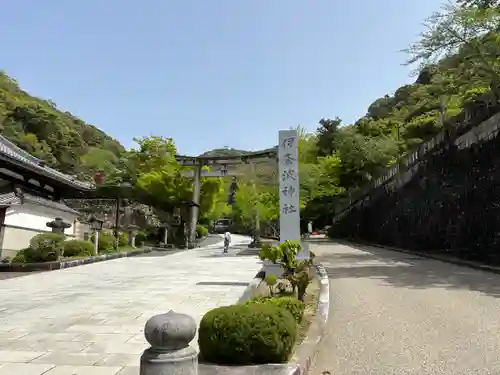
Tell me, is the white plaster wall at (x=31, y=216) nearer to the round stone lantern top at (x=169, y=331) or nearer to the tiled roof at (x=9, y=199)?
the tiled roof at (x=9, y=199)

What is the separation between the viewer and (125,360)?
17.1 ft

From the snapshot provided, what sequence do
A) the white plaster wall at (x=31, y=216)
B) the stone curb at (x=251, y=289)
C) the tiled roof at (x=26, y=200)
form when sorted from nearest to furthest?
1. the stone curb at (x=251, y=289)
2. the tiled roof at (x=26, y=200)
3. the white plaster wall at (x=31, y=216)

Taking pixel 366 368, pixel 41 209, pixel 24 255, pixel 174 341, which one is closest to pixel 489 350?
pixel 366 368

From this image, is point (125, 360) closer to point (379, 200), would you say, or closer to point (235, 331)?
point (235, 331)

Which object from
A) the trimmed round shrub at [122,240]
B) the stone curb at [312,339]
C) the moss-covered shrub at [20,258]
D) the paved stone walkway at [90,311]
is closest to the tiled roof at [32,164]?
the moss-covered shrub at [20,258]

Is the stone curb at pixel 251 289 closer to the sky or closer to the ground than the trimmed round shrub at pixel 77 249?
closer to the ground

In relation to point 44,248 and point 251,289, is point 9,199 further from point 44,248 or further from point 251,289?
point 251,289

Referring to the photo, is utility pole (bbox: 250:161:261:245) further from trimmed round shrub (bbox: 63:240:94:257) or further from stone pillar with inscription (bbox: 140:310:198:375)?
stone pillar with inscription (bbox: 140:310:198:375)

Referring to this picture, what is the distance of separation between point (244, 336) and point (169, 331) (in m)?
1.15

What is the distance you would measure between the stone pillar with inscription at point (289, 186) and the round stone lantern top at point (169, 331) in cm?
1000

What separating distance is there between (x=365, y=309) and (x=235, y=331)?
15.3ft

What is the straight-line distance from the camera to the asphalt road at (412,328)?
4934 millimetres

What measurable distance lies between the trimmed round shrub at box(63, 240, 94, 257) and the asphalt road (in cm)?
1266

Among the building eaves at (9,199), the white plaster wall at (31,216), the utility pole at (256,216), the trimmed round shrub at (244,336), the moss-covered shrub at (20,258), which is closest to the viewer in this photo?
the trimmed round shrub at (244,336)
